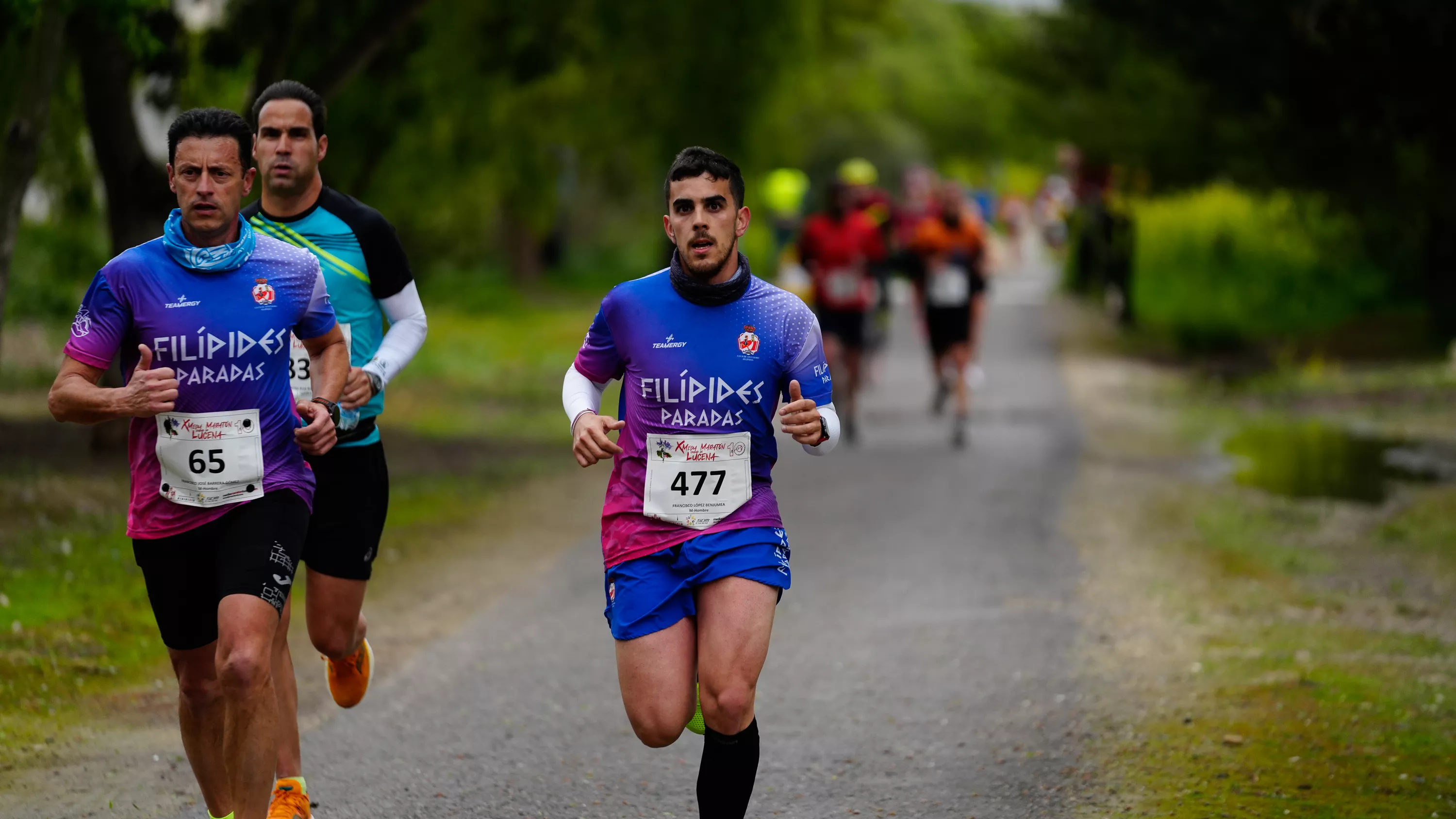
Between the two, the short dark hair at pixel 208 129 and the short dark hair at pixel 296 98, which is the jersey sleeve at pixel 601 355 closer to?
the short dark hair at pixel 208 129

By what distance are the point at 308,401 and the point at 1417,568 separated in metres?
7.69

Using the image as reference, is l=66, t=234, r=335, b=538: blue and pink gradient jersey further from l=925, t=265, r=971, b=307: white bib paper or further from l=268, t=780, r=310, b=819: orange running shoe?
l=925, t=265, r=971, b=307: white bib paper

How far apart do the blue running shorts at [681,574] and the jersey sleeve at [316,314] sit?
44.7 inches

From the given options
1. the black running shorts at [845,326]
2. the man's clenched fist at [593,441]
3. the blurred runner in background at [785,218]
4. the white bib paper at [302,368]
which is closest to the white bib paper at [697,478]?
the man's clenched fist at [593,441]

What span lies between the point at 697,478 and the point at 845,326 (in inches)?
470

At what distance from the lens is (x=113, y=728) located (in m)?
7.14

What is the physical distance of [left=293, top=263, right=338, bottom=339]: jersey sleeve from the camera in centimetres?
536

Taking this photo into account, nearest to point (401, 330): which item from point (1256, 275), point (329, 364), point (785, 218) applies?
point (329, 364)

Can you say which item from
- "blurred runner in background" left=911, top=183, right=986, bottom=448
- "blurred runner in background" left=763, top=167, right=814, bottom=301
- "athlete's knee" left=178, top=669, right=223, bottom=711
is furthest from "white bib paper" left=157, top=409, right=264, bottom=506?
"blurred runner in background" left=763, top=167, right=814, bottom=301

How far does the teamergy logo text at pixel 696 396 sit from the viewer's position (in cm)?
516

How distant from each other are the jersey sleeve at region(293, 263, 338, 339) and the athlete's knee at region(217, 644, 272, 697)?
950 mm

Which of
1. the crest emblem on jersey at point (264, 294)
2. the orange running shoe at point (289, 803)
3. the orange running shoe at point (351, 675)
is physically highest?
the crest emblem on jersey at point (264, 294)

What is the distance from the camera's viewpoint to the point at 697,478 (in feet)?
16.9

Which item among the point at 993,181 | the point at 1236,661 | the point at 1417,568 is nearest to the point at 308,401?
the point at 1236,661
